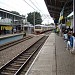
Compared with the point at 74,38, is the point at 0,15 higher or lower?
higher

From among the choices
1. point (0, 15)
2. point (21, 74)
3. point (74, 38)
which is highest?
point (0, 15)

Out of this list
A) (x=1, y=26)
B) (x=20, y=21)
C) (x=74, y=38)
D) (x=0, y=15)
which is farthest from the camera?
(x=20, y=21)

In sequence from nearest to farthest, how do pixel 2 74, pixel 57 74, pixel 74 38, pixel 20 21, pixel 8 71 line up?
pixel 57 74 < pixel 2 74 < pixel 8 71 < pixel 74 38 < pixel 20 21

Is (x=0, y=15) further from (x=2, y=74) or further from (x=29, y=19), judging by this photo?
(x=29, y=19)

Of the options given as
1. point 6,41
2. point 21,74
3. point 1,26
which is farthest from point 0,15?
point 21,74

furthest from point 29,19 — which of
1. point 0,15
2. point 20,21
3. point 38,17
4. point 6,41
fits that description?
point 6,41

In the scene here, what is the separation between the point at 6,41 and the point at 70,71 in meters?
20.5

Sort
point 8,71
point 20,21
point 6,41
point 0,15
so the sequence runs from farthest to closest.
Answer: point 20,21
point 0,15
point 6,41
point 8,71

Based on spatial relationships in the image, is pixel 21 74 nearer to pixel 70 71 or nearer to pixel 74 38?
pixel 70 71

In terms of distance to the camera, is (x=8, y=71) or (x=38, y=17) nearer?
(x=8, y=71)

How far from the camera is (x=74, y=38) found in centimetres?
1445

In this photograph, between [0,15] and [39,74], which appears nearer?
[39,74]

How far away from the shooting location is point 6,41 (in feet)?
94.6

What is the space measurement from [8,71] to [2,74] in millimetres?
843
